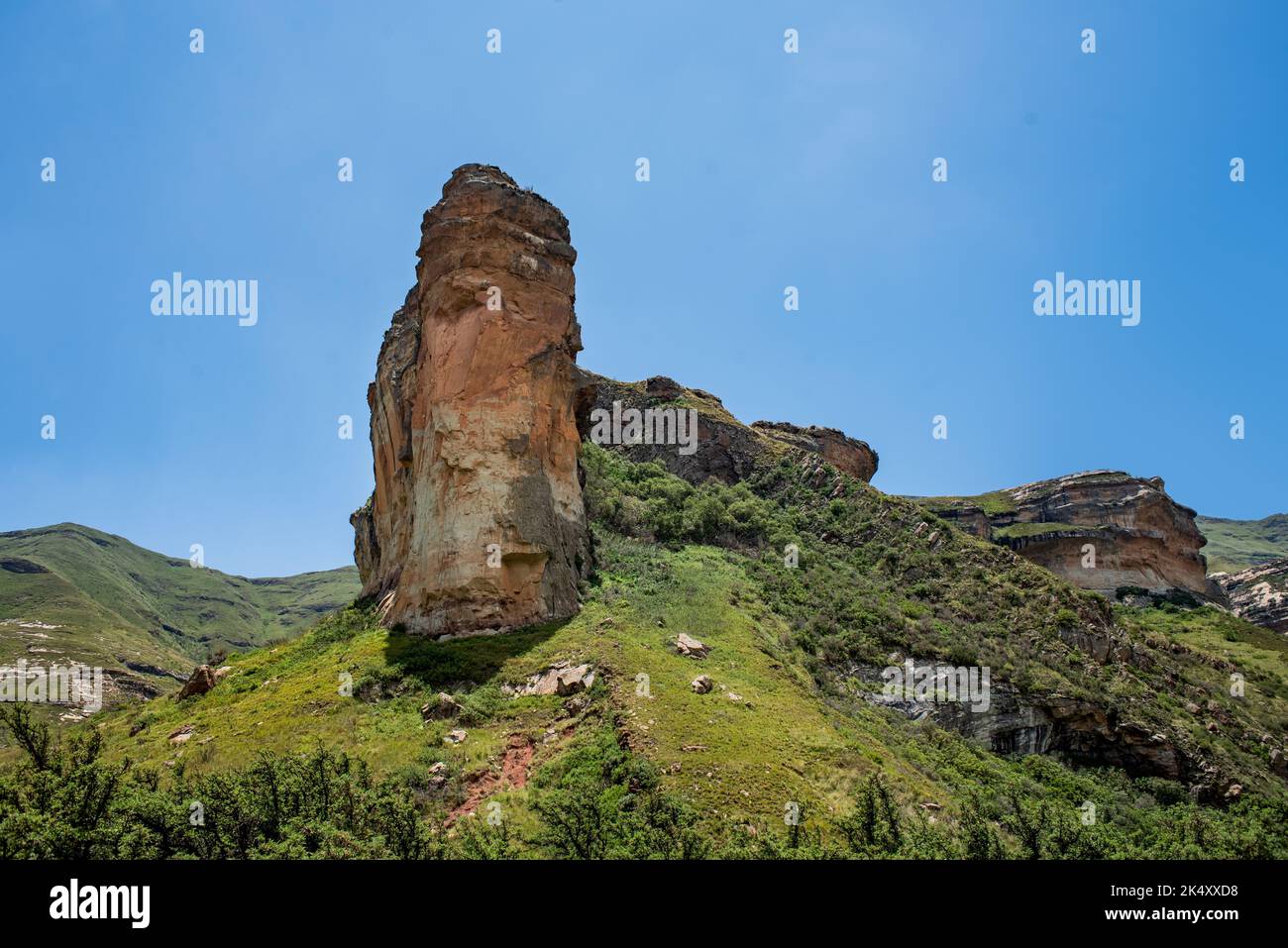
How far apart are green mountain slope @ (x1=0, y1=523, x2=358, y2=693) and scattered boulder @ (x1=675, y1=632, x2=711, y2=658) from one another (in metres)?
35.9

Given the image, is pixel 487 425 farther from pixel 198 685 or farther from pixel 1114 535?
pixel 1114 535

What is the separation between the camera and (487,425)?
30.8 metres

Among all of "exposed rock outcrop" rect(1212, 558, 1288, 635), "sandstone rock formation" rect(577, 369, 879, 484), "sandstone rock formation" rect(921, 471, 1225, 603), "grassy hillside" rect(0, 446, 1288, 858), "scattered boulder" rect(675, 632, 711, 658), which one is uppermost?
"sandstone rock formation" rect(577, 369, 879, 484)

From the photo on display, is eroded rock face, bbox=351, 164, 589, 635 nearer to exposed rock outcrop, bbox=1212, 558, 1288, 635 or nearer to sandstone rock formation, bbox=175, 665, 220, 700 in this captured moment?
sandstone rock formation, bbox=175, 665, 220, 700

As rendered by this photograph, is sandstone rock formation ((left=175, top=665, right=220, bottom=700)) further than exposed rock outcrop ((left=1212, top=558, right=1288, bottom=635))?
No

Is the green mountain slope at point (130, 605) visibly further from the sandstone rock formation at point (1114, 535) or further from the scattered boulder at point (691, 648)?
the sandstone rock formation at point (1114, 535)

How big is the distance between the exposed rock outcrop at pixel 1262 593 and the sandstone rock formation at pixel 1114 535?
9.80m

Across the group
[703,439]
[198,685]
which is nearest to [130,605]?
[703,439]

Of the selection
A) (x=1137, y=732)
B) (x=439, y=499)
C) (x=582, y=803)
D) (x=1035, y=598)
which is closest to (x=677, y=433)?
(x=1035, y=598)

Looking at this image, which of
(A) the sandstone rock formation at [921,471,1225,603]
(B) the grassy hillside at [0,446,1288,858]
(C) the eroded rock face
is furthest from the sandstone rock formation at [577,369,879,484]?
(A) the sandstone rock formation at [921,471,1225,603]

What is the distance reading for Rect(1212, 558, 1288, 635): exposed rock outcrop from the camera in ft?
292

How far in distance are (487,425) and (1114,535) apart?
7832 cm

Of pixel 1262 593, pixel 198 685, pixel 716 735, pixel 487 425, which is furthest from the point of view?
pixel 1262 593
